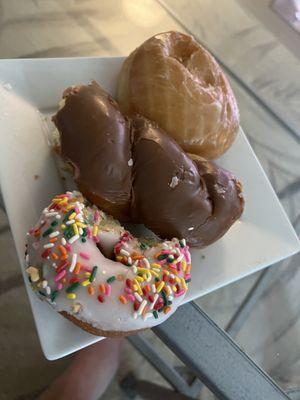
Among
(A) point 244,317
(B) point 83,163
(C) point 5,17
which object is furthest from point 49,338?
(C) point 5,17

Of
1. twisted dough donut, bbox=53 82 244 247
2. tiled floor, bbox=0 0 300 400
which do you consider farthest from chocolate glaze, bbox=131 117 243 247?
tiled floor, bbox=0 0 300 400

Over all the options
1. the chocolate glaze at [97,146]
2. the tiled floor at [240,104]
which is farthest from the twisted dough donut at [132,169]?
the tiled floor at [240,104]

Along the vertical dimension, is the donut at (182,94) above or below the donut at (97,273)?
above

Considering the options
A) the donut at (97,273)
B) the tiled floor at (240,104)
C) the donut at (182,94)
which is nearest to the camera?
the donut at (97,273)

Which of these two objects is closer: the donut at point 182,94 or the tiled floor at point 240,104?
the donut at point 182,94

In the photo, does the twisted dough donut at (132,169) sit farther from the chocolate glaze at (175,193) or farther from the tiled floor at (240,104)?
the tiled floor at (240,104)

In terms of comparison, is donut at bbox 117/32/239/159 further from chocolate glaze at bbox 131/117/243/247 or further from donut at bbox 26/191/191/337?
donut at bbox 26/191/191/337
